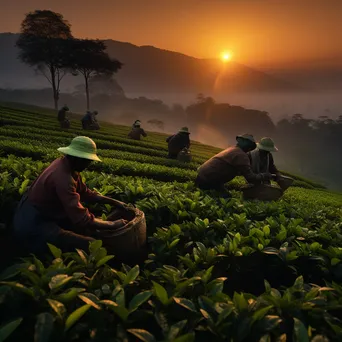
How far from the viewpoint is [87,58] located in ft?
171

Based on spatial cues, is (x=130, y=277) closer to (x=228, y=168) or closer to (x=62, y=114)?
(x=228, y=168)

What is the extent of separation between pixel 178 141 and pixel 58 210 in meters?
11.9

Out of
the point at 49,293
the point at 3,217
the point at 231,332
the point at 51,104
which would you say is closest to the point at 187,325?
the point at 231,332

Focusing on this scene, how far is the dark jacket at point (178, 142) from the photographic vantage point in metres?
15.9

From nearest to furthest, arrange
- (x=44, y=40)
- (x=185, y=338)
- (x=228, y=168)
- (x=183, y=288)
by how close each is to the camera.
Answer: (x=185, y=338) → (x=183, y=288) → (x=228, y=168) → (x=44, y=40)

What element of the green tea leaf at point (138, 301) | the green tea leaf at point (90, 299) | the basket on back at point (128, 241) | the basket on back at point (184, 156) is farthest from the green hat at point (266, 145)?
the basket on back at point (184, 156)

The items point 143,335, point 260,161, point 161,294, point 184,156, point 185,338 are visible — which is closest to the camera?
point 185,338

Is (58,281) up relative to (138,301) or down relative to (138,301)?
up

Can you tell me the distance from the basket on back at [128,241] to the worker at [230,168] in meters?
3.97

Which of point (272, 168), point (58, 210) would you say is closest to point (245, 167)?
point (272, 168)

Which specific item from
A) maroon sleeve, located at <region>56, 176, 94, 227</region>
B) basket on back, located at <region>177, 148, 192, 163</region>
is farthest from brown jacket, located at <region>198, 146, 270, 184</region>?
basket on back, located at <region>177, 148, 192, 163</region>

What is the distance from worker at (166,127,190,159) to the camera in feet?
51.8

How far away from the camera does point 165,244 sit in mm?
4453

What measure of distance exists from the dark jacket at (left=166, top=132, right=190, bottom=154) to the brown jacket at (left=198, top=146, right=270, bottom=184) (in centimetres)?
730
